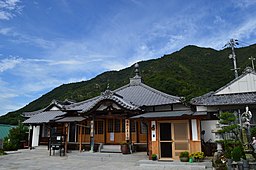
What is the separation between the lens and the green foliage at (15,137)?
2027 centimetres

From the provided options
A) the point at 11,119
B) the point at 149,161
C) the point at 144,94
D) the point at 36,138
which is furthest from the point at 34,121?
the point at 11,119

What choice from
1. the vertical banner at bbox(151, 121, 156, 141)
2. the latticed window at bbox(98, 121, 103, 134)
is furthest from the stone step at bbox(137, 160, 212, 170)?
the latticed window at bbox(98, 121, 103, 134)

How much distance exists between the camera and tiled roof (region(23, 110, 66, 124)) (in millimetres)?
20306

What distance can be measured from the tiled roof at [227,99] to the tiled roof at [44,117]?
13.5 meters

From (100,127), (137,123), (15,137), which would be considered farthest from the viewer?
(15,137)

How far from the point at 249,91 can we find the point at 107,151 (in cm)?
998

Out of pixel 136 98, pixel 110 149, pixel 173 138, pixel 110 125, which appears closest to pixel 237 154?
pixel 173 138

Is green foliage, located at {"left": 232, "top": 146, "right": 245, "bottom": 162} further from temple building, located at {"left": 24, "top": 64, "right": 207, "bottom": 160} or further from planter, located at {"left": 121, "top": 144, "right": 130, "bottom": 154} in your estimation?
planter, located at {"left": 121, "top": 144, "right": 130, "bottom": 154}

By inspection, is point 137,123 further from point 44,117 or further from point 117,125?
point 44,117

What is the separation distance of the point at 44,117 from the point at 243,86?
17.4 metres

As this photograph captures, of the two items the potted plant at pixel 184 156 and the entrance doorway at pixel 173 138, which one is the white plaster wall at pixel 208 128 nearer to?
the entrance doorway at pixel 173 138

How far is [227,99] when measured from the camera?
12.7 meters

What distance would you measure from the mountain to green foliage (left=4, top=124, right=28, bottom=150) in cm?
1345

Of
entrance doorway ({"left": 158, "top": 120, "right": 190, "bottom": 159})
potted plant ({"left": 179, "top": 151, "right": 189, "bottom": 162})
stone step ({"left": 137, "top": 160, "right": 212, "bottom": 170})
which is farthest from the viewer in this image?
entrance doorway ({"left": 158, "top": 120, "right": 190, "bottom": 159})
